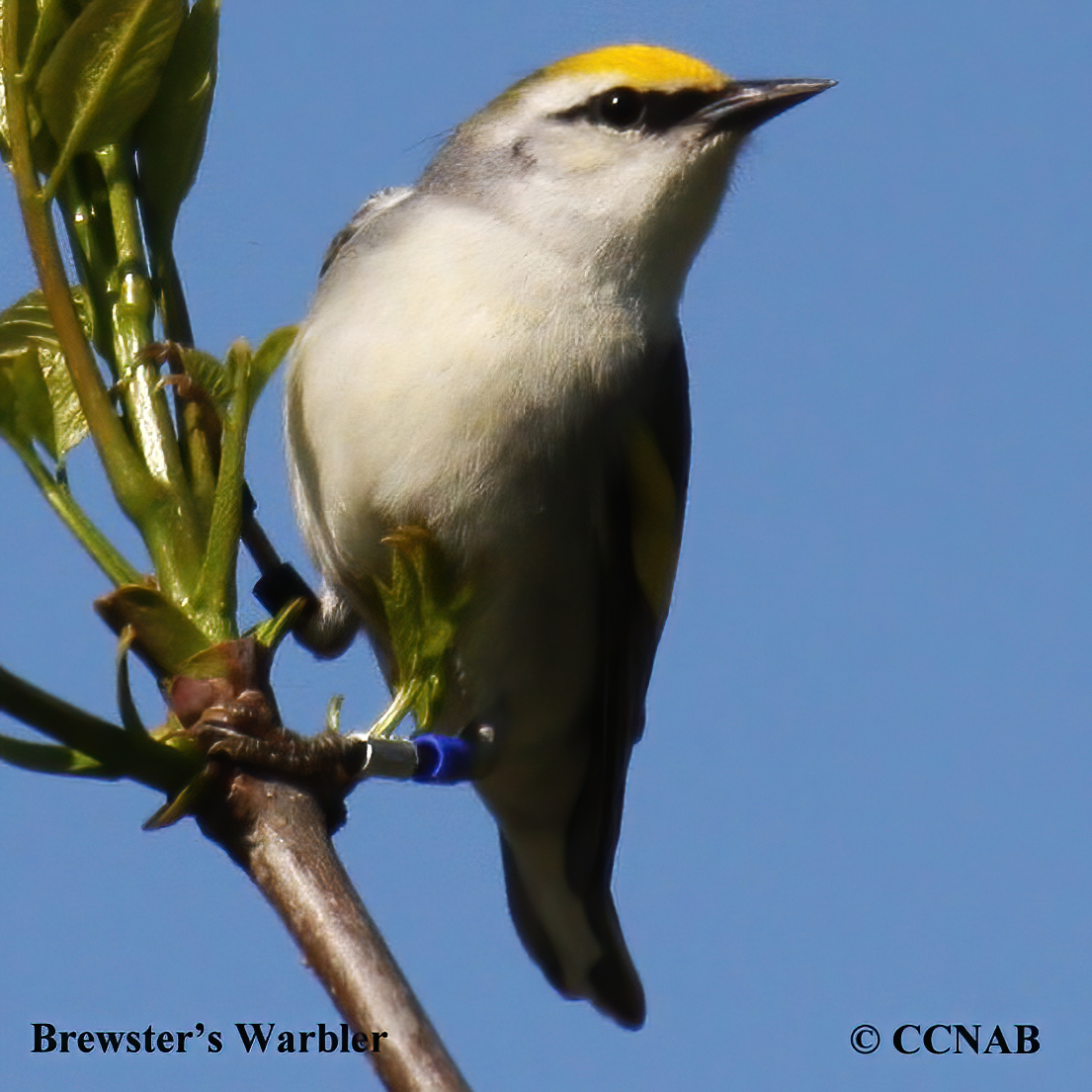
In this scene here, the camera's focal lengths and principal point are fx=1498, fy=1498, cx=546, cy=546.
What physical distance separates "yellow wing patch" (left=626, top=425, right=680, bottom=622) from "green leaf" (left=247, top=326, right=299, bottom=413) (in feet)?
A: 4.91

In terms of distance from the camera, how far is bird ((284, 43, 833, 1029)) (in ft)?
10.4

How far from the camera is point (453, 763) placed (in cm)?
229

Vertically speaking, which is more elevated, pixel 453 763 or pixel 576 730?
pixel 576 730

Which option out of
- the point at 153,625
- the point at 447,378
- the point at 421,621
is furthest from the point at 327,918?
the point at 447,378

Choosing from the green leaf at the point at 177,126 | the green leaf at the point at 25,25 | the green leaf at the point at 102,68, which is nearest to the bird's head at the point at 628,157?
the green leaf at the point at 177,126

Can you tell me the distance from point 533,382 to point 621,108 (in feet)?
2.74

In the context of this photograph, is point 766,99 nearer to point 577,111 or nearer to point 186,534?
point 577,111

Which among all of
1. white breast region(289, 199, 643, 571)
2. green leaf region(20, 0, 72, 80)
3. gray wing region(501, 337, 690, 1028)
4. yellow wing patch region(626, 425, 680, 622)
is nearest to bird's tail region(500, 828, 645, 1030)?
gray wing region(501, 337, 690, 1028)

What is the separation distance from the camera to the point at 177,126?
2367 millimetres

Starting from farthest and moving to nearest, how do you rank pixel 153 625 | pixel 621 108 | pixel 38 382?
1. pixel 621 108
2. pixel 38 382
3. pixel 153 625

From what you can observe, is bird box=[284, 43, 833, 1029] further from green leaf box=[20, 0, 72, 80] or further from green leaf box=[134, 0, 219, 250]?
green leaf box=[20, 0, 72, 80]

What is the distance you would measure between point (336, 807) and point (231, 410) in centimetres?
55

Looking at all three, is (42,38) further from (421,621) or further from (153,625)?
(421,621)

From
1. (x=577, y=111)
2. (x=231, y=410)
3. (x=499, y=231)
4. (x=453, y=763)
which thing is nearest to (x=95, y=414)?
(x=231, y=410)
